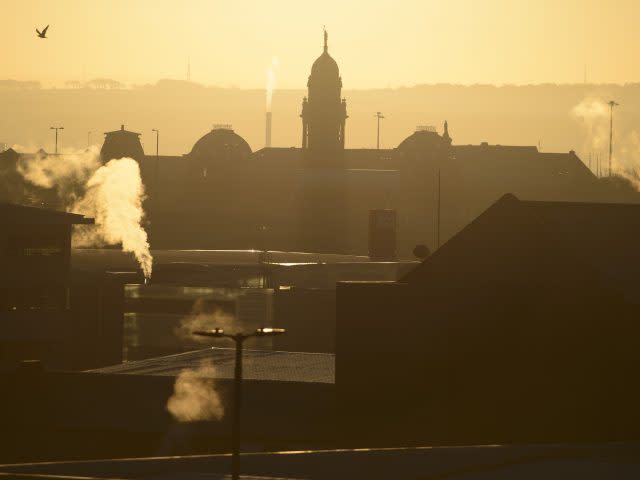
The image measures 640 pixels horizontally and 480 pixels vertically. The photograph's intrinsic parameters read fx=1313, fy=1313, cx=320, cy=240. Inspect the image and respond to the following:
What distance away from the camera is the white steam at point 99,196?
98.2 meters

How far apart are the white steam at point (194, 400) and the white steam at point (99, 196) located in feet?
113

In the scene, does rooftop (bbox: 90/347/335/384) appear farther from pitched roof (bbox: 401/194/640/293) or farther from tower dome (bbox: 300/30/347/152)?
tower dome (bbox: 300/30/347/152)

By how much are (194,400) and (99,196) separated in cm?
6078

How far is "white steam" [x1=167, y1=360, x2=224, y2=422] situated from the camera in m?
50.8

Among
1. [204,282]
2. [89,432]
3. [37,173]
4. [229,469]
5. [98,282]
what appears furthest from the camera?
[37,173]

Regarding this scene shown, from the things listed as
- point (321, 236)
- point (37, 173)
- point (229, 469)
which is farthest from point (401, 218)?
point (229, 469)

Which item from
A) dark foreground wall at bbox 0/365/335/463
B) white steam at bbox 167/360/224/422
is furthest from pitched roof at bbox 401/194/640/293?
white steam at bbox 167/360/224/422

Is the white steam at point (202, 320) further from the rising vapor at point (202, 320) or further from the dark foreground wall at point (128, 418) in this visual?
the dark foreground wall at point (128, 418)

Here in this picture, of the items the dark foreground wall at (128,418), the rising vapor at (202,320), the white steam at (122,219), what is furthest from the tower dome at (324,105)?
the dark foreground wall at (128,418)

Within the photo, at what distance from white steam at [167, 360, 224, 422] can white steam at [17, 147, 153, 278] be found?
3446 centimetres

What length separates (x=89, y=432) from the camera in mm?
52344

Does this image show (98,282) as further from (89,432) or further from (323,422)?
(323,422)

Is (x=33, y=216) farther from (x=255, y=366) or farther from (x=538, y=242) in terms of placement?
(x=538, y=242)

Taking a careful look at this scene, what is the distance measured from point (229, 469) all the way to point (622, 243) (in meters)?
21.1
